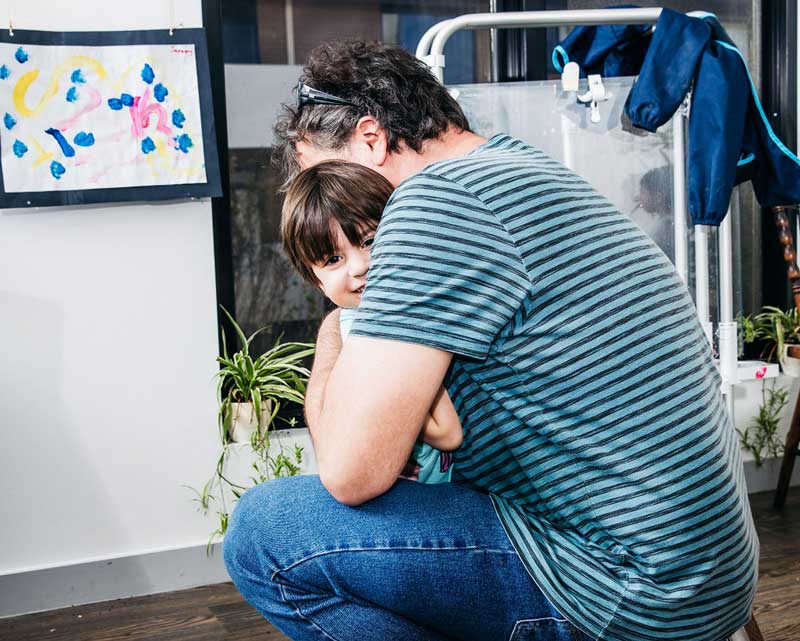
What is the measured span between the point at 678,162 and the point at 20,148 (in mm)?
1564

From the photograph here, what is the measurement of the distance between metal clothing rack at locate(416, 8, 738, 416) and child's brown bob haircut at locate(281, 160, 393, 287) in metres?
0.68

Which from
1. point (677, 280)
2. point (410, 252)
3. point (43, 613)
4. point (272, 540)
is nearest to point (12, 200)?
point (43, 613)

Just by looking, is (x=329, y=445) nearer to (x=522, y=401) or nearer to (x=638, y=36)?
(x=522, y=401)

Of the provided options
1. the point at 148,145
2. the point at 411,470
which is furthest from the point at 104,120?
the point at 411,470

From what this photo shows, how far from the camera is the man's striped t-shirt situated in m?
0.88

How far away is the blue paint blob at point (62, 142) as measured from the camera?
2.08 meters

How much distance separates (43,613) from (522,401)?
169 cm

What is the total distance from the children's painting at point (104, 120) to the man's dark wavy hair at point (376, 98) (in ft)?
3.32

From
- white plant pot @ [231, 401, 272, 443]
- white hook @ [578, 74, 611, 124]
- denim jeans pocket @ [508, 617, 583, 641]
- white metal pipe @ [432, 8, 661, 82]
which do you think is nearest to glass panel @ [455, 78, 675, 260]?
white hook @ [578, 74, 611, 124]

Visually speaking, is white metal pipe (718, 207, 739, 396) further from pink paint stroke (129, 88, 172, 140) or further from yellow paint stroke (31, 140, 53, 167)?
yellow paint stroke (31, 140, 53, 167)

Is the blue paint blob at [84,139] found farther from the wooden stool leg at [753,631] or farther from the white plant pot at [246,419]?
the wooden stool leg at [753,631]

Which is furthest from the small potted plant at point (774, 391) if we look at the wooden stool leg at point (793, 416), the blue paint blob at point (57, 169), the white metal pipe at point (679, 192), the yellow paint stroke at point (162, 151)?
the blue paint blob at point (57, 169)

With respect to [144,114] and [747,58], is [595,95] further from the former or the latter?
[747,58]

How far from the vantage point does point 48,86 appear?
2066 millimetres
